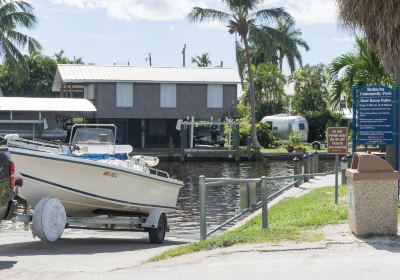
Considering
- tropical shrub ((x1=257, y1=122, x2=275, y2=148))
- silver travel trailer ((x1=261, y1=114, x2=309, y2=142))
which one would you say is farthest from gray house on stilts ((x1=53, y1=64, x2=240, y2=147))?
silver travel trailer ((x1=261, y1=114, x2=309, y2=142))

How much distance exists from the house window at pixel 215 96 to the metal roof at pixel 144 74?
623mm

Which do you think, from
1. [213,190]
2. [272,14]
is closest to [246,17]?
[272,14]

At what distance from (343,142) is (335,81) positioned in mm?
4242

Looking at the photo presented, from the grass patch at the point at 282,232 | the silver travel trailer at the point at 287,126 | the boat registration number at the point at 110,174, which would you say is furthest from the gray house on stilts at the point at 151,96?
the grass patch at the point at 282,232

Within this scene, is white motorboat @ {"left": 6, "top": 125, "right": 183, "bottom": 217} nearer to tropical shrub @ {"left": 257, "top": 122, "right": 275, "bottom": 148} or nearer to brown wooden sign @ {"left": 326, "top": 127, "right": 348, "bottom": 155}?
brown wooden sign @ {"left": 326, "top": 127, "right": 348, "bottom": 155}

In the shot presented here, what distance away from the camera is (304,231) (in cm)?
1112

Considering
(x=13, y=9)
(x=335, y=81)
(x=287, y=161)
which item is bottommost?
(x=287, y=161)

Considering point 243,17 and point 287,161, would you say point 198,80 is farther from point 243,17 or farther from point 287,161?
point 287,161

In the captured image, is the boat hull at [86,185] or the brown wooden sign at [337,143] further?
the brown wooden sign at [337,143]

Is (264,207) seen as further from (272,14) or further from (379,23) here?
(272,14)

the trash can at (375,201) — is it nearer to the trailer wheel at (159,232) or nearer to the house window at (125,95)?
the trailer wheel at (159,232)

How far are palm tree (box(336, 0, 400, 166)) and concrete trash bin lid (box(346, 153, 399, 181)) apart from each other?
4.63 metres

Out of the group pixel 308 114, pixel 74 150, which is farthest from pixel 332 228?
pixel 308 114

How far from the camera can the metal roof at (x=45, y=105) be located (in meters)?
47.5
